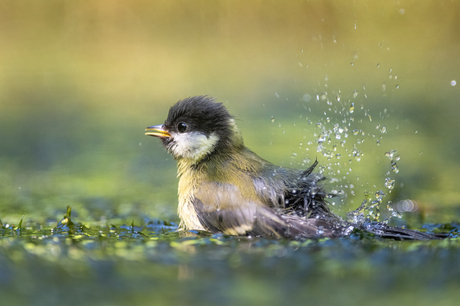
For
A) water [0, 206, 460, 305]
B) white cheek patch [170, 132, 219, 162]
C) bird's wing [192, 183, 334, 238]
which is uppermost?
white cheek patch [170, 132, 219, 162]

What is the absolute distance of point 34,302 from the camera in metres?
2.76

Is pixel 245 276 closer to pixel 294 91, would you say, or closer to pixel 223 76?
pixel 294 91

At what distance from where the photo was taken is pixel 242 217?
392 centimetres

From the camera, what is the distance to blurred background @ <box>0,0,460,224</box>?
231 inches

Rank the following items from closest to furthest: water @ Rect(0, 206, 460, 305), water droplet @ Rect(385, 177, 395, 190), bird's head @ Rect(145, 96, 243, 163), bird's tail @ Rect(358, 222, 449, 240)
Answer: water @ Rect(0, 206, 460, 305) → bird's tail @ Rect(358, 222, 449, 240) → bird's head @ Rect(145, 96, 243, 163) → water droplet @ Rect(385, 177, 395, 190)

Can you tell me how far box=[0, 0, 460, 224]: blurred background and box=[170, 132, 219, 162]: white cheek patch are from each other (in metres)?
0.79

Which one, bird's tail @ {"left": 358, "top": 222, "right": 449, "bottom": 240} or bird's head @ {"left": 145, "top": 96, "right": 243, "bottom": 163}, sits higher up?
bird's head @ {"left": 145, "top": 96, "right": 243, "bottom": 163}

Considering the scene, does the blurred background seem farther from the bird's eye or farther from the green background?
the bird's eye

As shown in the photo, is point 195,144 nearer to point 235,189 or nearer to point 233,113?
point 235,189

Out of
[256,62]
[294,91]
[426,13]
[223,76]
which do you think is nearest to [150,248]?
[294,91]

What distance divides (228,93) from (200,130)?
6.38m

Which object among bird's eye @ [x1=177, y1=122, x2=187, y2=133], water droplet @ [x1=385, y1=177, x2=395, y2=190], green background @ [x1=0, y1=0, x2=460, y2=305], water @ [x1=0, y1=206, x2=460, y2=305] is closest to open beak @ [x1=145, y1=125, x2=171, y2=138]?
bird's eye @ [x1=177, y1=122, x2=187, y2=133]

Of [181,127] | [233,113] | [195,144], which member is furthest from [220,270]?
[233,113]

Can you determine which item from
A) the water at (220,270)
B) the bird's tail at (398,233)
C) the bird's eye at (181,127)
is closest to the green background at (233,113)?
the water at (220,270)
